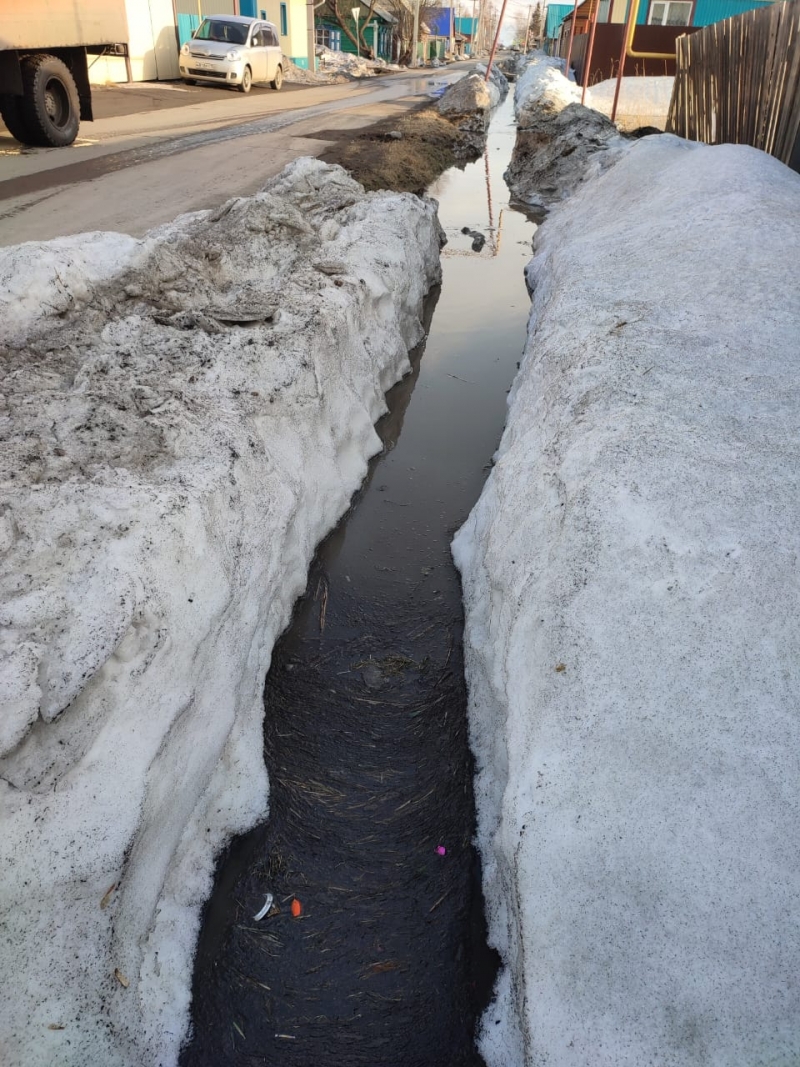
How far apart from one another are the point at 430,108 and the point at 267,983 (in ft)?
75.6

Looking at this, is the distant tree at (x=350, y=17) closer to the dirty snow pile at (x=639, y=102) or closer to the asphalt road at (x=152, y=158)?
the asphalt road at (x=152, y=158)

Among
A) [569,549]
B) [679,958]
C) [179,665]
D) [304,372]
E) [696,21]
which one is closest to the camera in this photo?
[679,958]

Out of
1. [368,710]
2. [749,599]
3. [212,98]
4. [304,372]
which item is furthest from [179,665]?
[212,98]

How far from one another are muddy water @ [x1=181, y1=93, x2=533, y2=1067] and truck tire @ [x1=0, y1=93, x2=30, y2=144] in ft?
29.0

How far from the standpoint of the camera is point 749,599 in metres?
2.42

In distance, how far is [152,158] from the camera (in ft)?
34.0

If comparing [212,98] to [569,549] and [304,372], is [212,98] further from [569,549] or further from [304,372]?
[569,549]

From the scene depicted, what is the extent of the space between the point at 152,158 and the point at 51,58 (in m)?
1.62

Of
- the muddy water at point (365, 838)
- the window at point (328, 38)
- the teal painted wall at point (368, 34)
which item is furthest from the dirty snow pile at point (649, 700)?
the teal painted wall at point (368, 34)

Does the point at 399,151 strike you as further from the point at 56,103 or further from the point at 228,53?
the point at 228,53

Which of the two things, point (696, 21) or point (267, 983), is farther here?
point (696, 21)

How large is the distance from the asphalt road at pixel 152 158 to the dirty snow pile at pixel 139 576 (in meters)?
2.31

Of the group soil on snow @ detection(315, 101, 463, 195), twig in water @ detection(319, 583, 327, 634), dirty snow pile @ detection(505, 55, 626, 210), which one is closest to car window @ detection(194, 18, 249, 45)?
soil on snow @ detection(315, 101, 463, 195)

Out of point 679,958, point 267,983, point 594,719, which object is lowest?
point 267,983
